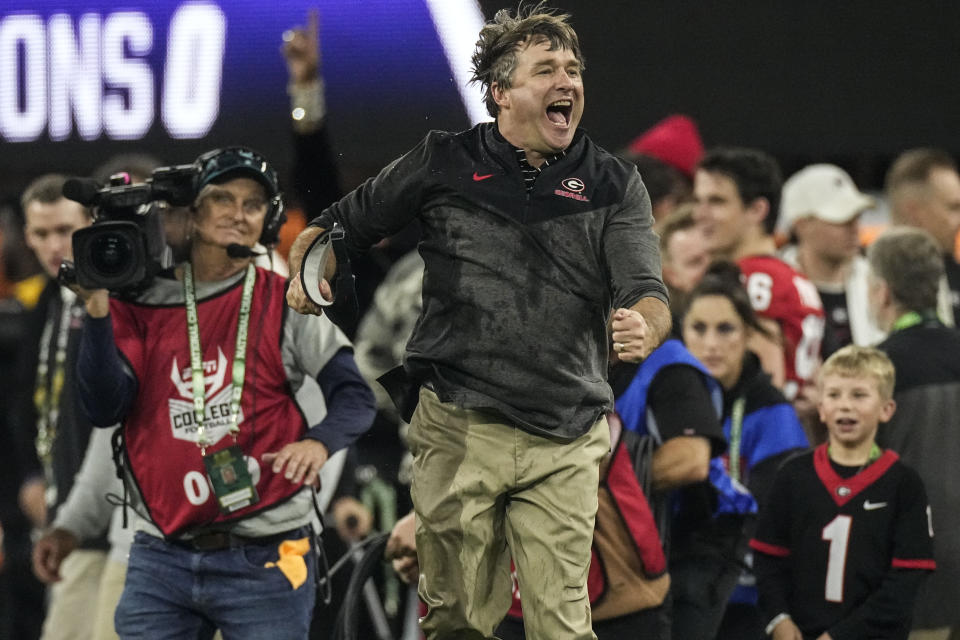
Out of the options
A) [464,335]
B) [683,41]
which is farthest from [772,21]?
[464,335]

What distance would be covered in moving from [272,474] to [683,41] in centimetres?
460

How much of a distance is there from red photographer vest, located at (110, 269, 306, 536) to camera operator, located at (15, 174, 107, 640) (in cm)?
111

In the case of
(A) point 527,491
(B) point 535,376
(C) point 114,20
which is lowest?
(A) point 527,491

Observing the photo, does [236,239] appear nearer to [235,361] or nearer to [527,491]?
[235,361]

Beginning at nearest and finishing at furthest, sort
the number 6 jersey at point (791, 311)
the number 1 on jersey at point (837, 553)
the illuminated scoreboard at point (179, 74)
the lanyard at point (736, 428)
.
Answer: the number 1 on jersey at point (837, 553)
the lanyard at point (736, 428)
the number 6 jersey at point (791, 311)
the illuminated scoreboard at point (179, 74)

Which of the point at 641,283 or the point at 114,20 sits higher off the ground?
the point at 114,20

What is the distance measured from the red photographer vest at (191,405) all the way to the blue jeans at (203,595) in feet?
0.31

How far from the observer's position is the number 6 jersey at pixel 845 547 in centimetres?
488

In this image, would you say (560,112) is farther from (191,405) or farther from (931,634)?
(931,634)

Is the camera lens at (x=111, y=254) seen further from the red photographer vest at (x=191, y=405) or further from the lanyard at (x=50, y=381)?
the lanyard at (x=50, y=381)

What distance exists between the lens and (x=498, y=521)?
3762 millimetres

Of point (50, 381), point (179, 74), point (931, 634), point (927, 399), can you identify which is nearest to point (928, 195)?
point (927, 399)

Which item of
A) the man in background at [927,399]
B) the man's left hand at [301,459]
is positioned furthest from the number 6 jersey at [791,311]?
the man's left hand at [301,459]

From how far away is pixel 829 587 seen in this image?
4.98 m
